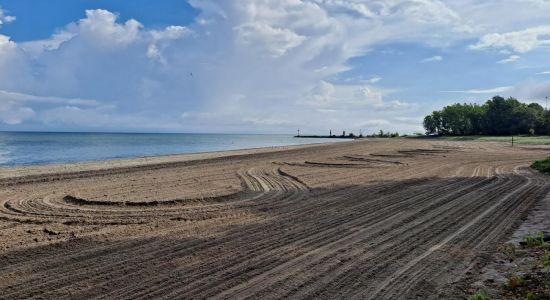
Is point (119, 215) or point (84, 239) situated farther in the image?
point (119, 215)

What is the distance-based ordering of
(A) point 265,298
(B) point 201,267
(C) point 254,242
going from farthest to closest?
(C) point 254,242 < (B) point 201,267 < (A) point 265,298

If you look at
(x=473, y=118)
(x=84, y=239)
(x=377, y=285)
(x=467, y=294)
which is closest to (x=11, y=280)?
(x=84, y=239)

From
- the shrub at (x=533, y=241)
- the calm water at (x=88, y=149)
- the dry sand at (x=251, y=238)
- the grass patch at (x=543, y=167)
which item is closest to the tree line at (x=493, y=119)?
the calm water at (x=88, y=149)

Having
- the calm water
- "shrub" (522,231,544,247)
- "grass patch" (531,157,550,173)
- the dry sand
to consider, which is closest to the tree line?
the calm water

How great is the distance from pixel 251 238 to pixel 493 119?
89.4 meters

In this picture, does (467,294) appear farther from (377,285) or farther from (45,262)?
(45,262)

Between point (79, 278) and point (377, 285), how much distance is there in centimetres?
388

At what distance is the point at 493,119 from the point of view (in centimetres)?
8375

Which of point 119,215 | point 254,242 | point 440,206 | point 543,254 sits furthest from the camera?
point 440,206

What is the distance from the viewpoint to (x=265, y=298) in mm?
4777

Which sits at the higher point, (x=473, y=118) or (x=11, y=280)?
(x=473, y=118)

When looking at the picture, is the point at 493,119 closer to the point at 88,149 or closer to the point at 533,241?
the point at 88,149

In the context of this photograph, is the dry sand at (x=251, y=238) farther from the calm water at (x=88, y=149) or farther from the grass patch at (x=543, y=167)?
the calm water at (x=88, y=149)

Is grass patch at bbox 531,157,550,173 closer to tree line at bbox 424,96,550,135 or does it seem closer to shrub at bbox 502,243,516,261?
shrub at bbox 502,243,516,261
